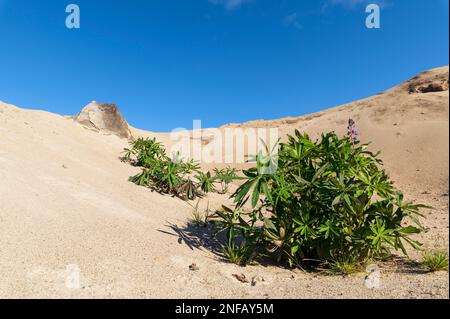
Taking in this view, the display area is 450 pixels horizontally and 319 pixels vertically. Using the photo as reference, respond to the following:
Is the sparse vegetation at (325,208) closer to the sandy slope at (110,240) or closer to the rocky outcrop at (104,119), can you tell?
the sandy slope at (110,240)

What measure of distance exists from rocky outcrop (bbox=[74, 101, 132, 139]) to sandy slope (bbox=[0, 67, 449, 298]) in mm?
4513

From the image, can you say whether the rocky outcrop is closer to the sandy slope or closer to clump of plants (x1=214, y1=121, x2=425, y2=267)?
the sandy slope

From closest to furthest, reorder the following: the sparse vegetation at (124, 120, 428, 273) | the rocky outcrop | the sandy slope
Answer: the sandy slope
the sparse vegetation at (124, 120, 428, 273)
the rocky outcrop

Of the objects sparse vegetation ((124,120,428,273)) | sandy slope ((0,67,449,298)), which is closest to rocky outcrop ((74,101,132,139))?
sandy slope ((0,67,449,298))

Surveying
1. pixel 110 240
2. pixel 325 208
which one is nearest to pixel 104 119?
pixel 110 240

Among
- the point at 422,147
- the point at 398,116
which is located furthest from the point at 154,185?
the point at 398,116

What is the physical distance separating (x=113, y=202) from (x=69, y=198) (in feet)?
1.84

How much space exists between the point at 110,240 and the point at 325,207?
1956mm

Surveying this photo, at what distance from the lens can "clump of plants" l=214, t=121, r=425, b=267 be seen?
2.64m

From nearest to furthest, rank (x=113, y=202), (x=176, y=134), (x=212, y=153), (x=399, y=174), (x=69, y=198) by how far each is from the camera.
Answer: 1. (x=69, y=198)
2. (x=113, y=202)
3. (x=399, y=174)
4. (x=212, y=153)
5. (x=176, y=134)

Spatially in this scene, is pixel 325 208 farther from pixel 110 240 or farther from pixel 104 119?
pixel 104 119

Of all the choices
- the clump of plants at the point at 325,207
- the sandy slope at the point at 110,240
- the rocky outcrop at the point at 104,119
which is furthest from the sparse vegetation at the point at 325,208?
Result: the rocky outcrop at the point at 104,119
